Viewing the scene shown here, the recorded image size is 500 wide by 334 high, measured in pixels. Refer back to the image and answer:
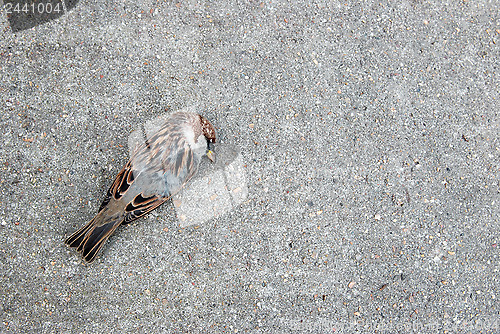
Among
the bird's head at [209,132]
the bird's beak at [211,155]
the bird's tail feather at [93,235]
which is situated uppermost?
the bird's head at [209,132]

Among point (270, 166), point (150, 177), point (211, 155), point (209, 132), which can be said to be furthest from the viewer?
point (270, 166)

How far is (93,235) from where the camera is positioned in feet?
11.2

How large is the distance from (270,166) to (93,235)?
6.52ft

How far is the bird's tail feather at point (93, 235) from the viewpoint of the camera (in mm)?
3408

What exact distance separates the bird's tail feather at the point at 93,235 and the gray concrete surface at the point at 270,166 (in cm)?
21

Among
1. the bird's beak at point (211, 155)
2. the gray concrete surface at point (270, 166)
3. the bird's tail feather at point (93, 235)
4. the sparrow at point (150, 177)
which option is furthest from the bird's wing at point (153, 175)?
the gray concrete surface at point (270, 166)

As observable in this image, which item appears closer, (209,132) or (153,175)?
(153,175)

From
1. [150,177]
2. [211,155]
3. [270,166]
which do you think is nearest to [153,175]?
[150,177]

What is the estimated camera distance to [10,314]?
3.53 metres

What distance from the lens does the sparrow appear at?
3.33 m

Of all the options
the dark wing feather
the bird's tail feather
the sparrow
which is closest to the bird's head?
the sparrow

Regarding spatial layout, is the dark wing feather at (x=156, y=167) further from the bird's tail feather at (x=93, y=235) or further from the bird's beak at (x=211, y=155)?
the bird's beak at (x=211, y=155)

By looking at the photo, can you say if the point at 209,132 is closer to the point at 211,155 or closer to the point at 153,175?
the point at 211,155

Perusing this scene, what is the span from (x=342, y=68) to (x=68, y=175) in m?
3.36
